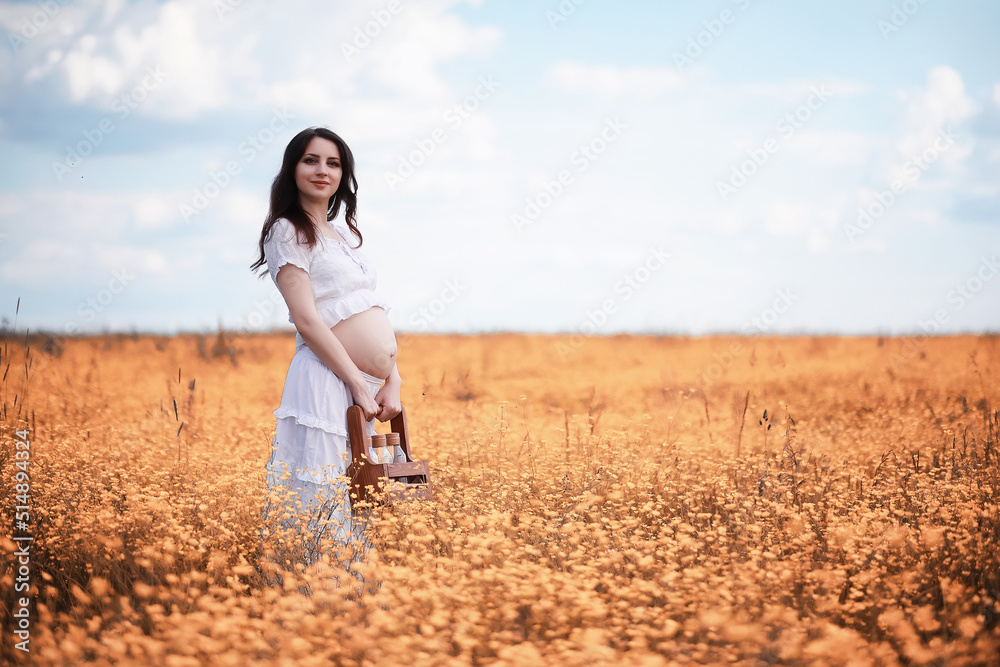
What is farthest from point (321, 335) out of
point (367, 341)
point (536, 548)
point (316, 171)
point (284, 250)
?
point (536, 548)

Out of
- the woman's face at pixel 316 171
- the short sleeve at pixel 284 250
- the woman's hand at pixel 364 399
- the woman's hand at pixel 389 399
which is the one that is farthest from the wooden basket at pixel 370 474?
the woman's face at pixel 316 171

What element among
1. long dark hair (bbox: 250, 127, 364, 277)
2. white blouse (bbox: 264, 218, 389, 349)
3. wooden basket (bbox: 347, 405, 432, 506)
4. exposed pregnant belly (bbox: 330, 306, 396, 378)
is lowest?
wooden basket (bbox: 347, 405, 432, 506)

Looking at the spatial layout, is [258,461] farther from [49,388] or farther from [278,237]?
[49,388]

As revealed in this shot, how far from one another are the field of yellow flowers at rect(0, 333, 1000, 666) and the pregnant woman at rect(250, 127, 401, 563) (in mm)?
296

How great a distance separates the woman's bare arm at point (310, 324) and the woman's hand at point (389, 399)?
27 cm

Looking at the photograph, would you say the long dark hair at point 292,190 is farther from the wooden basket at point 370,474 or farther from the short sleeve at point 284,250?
the wooden basket at point 370,474

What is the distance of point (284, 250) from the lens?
3.38 metres

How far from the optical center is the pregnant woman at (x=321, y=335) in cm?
337

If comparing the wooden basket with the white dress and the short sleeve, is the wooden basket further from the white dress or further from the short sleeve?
the short sleeve

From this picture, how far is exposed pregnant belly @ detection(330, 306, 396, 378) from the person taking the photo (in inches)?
141

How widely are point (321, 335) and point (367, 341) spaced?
→ 293 mm

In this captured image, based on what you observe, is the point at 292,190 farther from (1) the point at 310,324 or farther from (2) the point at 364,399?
(2) the point at 364,399

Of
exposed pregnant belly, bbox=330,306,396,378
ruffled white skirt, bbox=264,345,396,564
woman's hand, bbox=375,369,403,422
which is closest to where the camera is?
ruffled white skirt, bbox=264,345,396,564

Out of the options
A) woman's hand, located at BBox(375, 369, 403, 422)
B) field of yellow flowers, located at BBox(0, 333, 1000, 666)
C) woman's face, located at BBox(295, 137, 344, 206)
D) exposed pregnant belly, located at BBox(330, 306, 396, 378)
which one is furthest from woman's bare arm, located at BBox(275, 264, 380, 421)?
field of yellow flowers, located at BBox(0, 333, 1000, 666)
